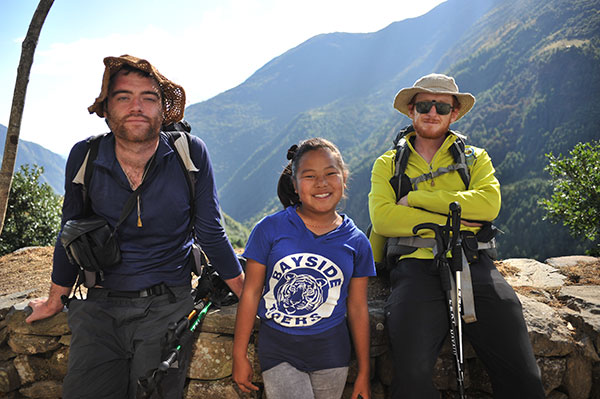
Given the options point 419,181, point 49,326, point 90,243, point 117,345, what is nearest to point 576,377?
point 419,181

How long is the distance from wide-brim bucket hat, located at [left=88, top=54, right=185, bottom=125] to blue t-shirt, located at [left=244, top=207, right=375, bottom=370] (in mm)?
1163

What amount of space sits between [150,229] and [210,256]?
0.46 metres

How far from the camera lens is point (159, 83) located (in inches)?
115

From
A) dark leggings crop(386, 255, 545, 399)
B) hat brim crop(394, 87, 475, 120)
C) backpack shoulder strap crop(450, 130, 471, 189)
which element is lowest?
dark leggings crop(386, 255, 545, 399)

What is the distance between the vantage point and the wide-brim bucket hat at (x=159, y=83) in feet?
9.03

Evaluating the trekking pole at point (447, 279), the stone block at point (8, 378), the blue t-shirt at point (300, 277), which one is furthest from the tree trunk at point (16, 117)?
the trekking pole at point (447, 279)

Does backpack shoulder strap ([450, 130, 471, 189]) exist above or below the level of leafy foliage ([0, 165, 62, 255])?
above

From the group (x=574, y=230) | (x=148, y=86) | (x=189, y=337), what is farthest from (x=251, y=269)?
(x=574, y=230)

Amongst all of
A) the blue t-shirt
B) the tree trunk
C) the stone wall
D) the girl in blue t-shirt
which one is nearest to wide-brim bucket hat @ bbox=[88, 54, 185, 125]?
the girl in blue t-shirt

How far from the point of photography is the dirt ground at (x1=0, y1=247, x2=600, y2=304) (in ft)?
14.6

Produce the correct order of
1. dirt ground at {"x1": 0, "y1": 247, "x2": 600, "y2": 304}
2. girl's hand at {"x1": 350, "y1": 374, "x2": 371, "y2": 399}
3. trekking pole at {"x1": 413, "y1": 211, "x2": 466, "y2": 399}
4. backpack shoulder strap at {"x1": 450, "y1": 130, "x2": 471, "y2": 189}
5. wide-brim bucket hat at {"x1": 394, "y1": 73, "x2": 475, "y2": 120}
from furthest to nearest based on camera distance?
dirt ground at {"x1": 0, "y1": 247, "x2": 600, "y2": 304} < wide-brim bucket hat at {"x1": 394, "y1": 73, "x2": 475, "y2": 120} < backpack shoulder strap at {"x1": 450, "y1": 130, "x2": 471, "y2": 189} < trekking pole at {"x1": 413, "y1": 211, "x2": 466, "y2": 399} < girl's hand at {"x1": 350, "y1": 374, "x2": 371, "y2": 399}

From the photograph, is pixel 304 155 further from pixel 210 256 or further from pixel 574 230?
pixel 574 230

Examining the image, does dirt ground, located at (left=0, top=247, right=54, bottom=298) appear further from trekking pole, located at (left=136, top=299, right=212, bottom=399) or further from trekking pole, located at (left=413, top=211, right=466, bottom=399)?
trekking pole, located at (left=413, top=211, right=466, bottom=399)

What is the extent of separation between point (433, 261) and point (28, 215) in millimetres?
8476
